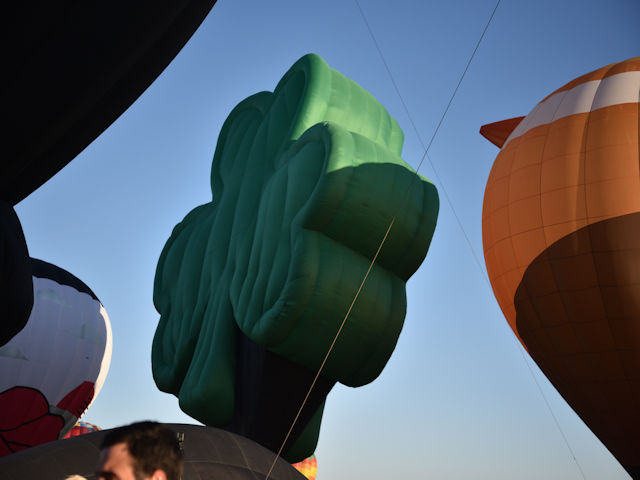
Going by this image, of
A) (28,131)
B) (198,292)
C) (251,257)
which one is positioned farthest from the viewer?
(198,292)

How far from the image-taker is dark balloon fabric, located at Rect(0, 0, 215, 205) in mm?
2320

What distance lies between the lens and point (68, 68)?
8.07 feet

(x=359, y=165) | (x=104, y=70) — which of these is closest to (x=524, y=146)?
(x=359, y=165)

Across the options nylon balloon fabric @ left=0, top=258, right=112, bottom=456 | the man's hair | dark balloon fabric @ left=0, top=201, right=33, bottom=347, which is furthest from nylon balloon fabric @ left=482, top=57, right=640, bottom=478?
nylon balloon fabric @ left=0, top=258, right=112, bottom=456

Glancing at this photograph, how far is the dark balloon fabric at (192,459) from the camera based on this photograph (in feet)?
11.4

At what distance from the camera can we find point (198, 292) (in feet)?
25.2

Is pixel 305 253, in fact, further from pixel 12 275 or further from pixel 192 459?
pixel 12 275

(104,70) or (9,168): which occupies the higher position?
(104,70)

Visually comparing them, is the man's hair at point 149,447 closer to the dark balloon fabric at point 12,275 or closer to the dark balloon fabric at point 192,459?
the dark balloon fabric at point 12,275

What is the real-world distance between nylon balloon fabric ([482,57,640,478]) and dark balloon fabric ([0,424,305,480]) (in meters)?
4.54

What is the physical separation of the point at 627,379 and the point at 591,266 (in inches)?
54.1

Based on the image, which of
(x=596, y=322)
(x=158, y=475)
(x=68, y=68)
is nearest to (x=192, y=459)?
(x=68, y=68)

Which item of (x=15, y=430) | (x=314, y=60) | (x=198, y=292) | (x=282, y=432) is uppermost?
(x=314, y=60)

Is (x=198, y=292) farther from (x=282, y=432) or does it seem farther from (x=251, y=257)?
(x=282, y=432)
